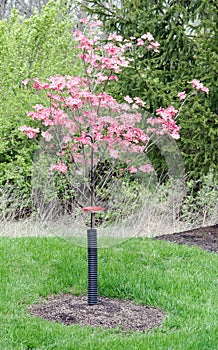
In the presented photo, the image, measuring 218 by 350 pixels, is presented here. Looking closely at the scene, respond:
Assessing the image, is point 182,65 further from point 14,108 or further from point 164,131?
point 164,131

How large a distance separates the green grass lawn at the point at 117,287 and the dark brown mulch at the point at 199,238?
546 millimetres

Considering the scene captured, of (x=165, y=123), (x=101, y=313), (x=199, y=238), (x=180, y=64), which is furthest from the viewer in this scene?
(x=180, y=64)

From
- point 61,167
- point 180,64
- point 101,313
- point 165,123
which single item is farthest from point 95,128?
point 180,64

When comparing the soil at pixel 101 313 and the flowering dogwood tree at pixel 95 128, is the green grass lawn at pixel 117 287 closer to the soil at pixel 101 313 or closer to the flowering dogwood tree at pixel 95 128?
the soil at pixel 101 313

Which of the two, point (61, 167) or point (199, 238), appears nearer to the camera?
point (61, 167)

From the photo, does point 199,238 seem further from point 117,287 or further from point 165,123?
point 165,123

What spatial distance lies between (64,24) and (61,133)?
571 cm

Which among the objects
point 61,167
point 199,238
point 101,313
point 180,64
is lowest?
point 101,313

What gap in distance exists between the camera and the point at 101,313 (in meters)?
4.62

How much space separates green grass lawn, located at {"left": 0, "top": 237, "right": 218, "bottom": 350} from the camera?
156 inches

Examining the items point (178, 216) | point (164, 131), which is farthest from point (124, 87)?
point (164, 131)

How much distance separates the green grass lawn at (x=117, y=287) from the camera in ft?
13.0

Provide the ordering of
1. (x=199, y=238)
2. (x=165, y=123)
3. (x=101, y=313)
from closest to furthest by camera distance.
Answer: (x=101, y=313) → (x=165, y=123) → (x=199, y=238)

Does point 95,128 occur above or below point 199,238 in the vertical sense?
above
